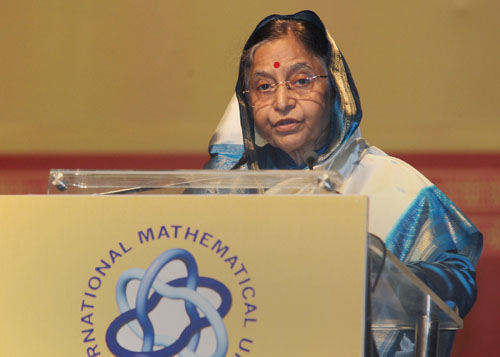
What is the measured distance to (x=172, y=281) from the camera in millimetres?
1062

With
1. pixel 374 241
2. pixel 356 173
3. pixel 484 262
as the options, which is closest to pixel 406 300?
pixel 374 241

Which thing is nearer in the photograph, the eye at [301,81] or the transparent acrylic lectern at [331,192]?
the transparent acrylic lectern at [331,192]

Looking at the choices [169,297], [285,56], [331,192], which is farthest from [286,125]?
[169,297]

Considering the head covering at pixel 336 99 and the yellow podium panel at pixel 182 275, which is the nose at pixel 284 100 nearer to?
the head covering at pixel 336 99

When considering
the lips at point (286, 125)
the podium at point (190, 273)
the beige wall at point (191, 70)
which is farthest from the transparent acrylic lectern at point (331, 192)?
the beige wall at point (191, 70)

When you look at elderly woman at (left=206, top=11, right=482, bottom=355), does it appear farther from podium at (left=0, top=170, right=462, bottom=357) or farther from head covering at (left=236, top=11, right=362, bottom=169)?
podium at (left=0, top=170, right=462, bottom=357)

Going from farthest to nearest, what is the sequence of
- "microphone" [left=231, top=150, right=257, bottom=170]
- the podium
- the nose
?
"microphone" [left=231, top=150, right=257, bottom=170]
the nose
the podium

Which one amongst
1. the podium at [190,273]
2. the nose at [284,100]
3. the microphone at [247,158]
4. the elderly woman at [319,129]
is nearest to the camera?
the podium at [190,273]

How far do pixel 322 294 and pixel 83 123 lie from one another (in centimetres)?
233

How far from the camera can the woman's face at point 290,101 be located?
6.24ft

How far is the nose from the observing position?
6.21ft

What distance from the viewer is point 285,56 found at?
6.33ft

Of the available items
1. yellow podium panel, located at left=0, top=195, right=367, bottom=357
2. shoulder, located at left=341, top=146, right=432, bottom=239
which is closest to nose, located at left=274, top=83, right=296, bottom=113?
shoulder, located at left=341, top=146, right=432, bottom=239

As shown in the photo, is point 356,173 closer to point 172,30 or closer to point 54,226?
point 54,226
